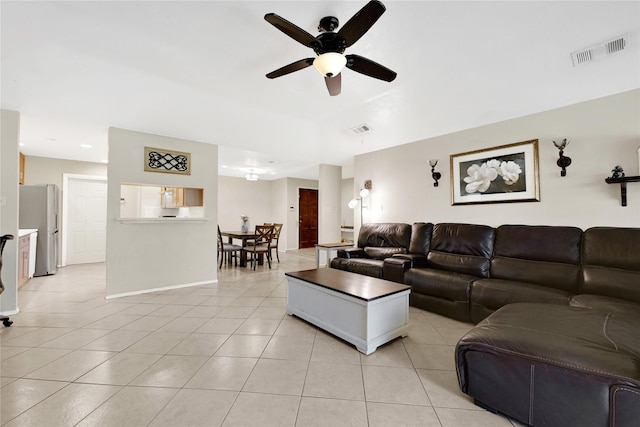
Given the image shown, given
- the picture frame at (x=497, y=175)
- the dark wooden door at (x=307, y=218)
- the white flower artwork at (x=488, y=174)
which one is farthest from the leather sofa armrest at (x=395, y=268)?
the dark wooden door at (x=307, y=218)

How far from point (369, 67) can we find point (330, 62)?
0.39 m

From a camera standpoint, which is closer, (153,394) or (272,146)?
(153,394)

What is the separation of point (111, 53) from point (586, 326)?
3.82m

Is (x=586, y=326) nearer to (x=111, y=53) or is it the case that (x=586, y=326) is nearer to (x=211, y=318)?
(x=211, y=318)

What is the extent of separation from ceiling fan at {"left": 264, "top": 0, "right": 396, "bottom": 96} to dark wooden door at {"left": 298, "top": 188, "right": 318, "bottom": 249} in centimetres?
652

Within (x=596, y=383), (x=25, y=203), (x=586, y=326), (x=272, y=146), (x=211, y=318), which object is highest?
(x=272, y=146)

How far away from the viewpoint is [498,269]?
9.35 feet

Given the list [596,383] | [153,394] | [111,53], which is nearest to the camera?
[596,383]

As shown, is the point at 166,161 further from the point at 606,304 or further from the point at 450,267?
the point at 606,304

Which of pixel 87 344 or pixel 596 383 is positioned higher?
pixel 596 383

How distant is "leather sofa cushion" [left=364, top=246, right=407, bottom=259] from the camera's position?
3904 millimetres

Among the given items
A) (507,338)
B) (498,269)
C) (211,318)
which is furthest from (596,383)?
(211,318)

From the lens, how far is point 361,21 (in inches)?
58.9

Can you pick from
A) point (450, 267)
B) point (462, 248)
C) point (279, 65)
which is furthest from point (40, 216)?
point (462, 248)
